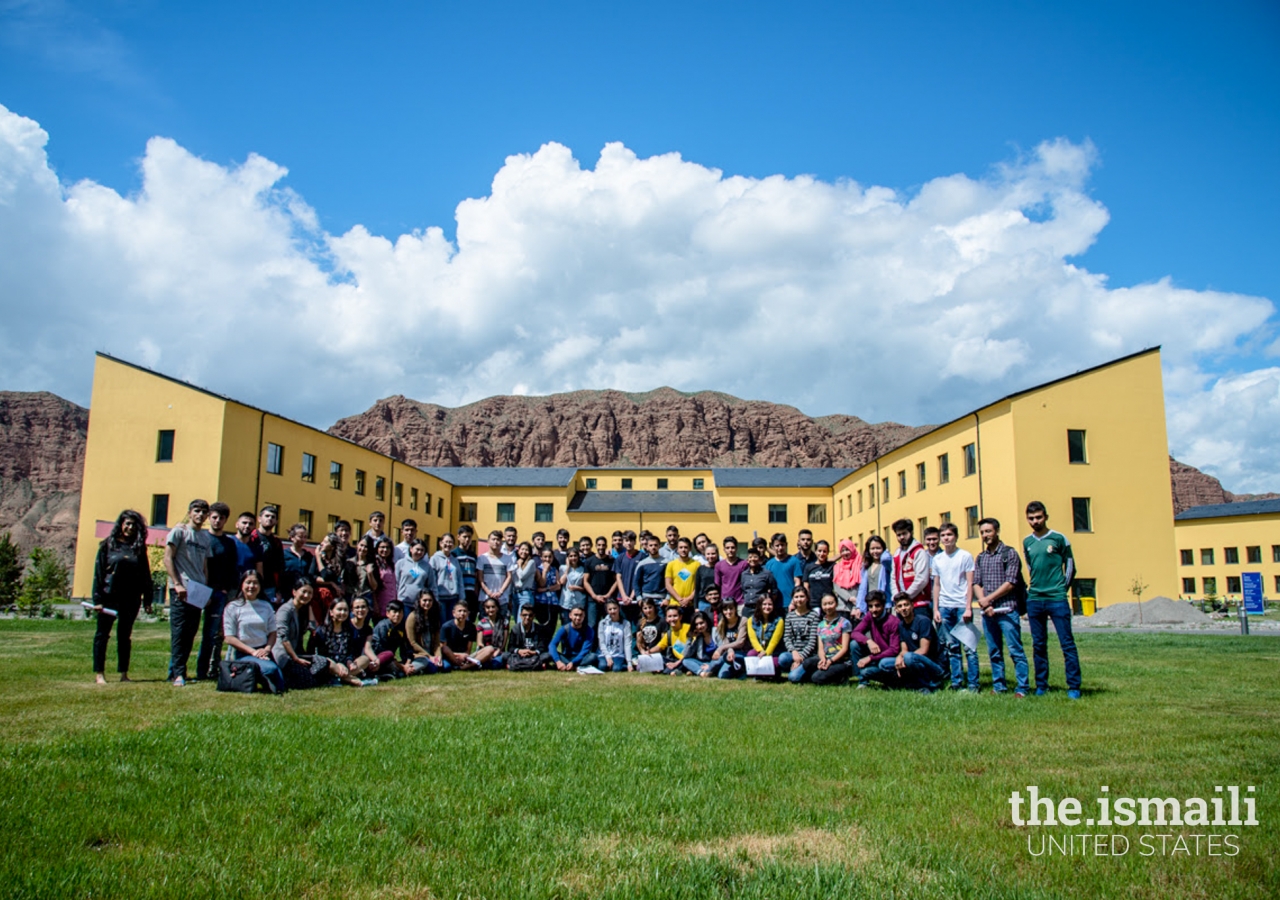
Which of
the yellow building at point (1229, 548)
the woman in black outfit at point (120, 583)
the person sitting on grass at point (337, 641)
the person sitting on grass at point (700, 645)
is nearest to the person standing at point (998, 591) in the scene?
the person sitting on grass at point (700, 645)

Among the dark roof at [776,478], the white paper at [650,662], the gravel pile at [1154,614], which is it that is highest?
the dark roof at [776,478]

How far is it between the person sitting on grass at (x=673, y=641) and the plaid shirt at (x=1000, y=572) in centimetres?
396

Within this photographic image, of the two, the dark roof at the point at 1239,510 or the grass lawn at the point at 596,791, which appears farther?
the dark roof at the point at 1239,510

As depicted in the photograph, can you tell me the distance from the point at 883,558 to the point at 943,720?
13.6 ft

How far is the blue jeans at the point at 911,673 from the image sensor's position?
358 inches

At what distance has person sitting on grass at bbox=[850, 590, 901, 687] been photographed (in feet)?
30.8

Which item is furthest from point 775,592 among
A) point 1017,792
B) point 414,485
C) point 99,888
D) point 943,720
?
point 414,485

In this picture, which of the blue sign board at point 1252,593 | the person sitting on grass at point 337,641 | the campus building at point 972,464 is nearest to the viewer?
the person sitting on grass at point 337,641

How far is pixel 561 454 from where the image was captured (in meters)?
133

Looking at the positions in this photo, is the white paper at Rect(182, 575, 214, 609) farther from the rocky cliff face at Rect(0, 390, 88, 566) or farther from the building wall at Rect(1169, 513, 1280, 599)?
the rocky cliff face at Rect(0, 390, 88, 566)

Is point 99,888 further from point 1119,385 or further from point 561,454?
point 561,454

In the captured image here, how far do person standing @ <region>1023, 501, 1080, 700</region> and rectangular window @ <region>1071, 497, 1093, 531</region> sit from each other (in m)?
24.5

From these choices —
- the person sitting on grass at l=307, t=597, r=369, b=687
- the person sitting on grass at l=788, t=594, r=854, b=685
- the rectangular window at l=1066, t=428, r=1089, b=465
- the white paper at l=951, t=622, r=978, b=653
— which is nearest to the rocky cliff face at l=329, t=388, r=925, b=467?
the rectangular window at l=1066, t=428, r=1089, b=465

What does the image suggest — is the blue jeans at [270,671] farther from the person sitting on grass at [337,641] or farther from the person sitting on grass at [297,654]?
the person sitting on grass at [337,641]
